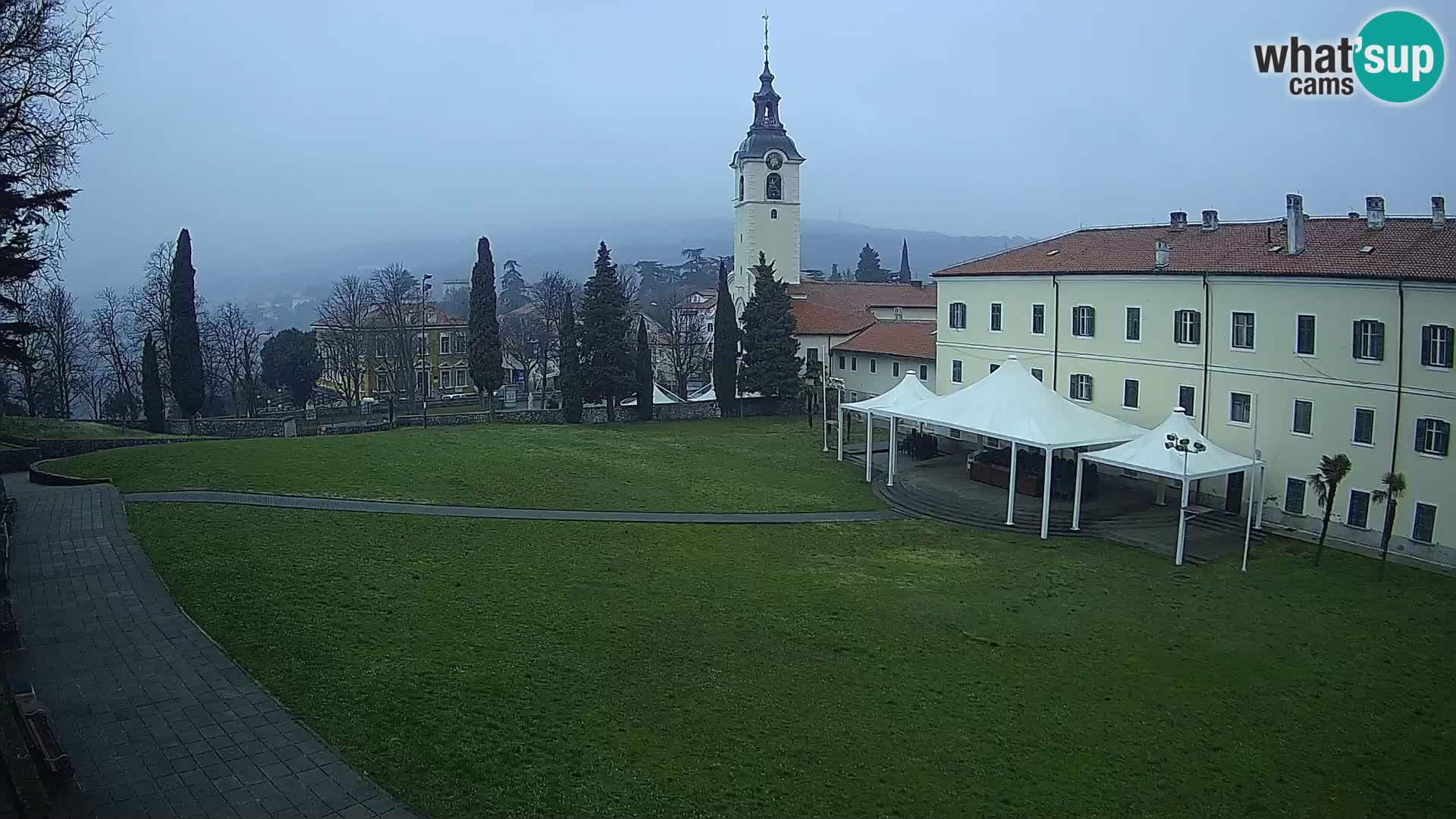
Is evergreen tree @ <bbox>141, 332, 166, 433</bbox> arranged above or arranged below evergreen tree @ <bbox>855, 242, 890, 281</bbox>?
below

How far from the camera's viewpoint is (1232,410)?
22.8m

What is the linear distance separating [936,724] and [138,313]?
47247 mm

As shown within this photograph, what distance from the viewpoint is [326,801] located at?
834 centimetres

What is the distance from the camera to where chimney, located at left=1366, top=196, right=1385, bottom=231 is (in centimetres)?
2197

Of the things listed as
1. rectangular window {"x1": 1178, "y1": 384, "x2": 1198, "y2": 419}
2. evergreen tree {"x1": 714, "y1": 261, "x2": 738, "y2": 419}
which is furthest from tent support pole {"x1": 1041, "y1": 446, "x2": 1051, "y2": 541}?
evergreen tree {"x1": 714, "y1": 261, "x2": 738, "y2": 419}

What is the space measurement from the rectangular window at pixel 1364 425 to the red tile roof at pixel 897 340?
16.7 metres

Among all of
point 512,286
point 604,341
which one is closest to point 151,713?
point 604,341

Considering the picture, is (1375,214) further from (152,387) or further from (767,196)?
(152,387)

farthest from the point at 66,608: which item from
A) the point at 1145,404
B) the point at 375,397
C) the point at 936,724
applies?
the point at 375,397

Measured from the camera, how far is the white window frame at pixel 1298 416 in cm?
2100

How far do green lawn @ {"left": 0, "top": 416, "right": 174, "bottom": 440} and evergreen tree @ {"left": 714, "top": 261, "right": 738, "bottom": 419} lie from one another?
21785 millimetres

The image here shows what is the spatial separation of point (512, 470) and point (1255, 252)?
66.0 ft

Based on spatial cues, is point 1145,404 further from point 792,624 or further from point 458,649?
point 458,649

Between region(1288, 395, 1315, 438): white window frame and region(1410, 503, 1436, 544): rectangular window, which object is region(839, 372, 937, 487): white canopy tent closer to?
region(1288, 395, 1315, 438): white window frame
